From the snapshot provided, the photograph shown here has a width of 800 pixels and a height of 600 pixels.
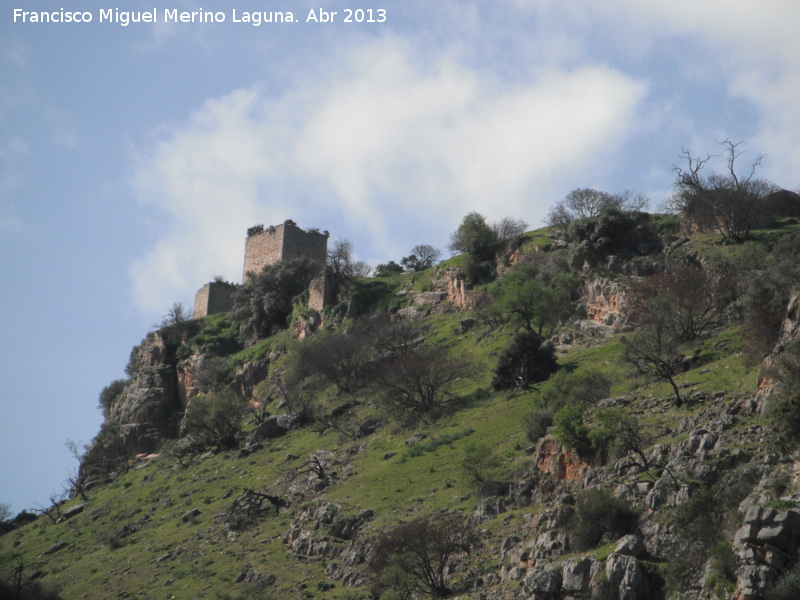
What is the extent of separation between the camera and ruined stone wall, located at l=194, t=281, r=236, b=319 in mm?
80750

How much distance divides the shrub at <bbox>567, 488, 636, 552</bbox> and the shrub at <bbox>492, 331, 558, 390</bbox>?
19792 millimetres

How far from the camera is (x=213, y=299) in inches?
3196

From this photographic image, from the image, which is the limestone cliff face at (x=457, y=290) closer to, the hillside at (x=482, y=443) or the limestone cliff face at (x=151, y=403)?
the hillside at (x=482, y=443)

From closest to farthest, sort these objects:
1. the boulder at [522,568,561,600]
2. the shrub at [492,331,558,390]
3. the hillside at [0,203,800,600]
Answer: the boulder at [522,568,561,600] < the hillside at [0,203,800,600] < the shrub at [492,331,558,390]

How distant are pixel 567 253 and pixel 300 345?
60.2 feet

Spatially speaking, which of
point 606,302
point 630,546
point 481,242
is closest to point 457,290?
point 481,242

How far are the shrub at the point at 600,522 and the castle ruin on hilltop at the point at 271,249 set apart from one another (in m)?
54.4

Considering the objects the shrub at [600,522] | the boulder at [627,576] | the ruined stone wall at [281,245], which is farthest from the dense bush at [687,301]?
the ruined stone wall at [281,245]

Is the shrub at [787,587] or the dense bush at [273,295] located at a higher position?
the dense bush at [273,295]

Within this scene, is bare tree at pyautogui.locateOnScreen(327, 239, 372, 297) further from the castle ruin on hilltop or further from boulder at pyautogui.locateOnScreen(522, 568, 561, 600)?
boulder at pyautogui.locateOnScreen(522, 568, 561, 600)

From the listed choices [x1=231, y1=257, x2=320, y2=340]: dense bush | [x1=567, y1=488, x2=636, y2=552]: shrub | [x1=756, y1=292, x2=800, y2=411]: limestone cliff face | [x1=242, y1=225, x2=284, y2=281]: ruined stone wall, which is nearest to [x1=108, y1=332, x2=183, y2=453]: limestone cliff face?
[x1=231, y1=257, x2=320, y2=340]: dense bush

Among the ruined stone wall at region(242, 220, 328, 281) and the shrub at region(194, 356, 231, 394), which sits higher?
the ruined stone wall at region(242, 220, 328, 281)

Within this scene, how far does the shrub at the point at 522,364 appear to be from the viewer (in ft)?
130

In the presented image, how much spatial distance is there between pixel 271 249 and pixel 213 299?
9104mm
